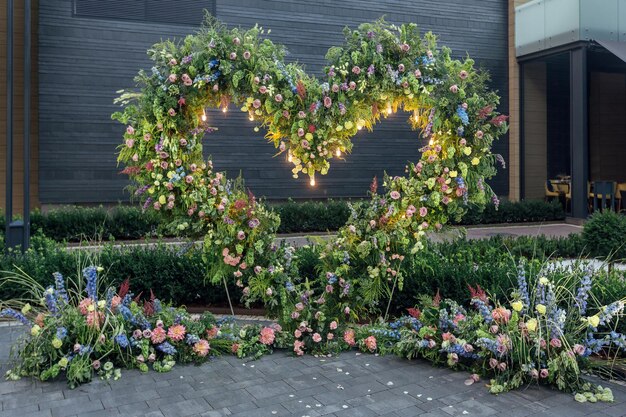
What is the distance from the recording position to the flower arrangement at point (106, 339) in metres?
4.79

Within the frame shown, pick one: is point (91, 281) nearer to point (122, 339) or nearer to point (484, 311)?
point (122, 339)

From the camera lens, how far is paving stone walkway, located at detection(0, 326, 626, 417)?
165 inches

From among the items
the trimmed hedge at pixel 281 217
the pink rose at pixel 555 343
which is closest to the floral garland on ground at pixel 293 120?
the pink rose at pixel 555 343

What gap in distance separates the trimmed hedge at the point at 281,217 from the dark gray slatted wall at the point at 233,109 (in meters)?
0.87

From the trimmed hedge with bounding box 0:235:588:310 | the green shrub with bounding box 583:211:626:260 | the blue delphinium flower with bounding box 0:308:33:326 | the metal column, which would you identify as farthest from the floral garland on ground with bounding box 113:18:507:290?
the metal column

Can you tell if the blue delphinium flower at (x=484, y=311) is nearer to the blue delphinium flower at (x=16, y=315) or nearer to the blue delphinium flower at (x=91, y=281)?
the blue delphinium flower at (x=91, y=281)

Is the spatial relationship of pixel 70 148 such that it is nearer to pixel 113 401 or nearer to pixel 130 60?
pixel 130 60

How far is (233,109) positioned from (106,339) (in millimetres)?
12276

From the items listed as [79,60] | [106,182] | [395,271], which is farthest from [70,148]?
[395,271]

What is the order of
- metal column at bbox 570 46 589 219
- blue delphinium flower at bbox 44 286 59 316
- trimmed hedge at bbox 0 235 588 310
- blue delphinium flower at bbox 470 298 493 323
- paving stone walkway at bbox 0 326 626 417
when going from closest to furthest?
paving stone walkway at bbox 0 326 626 417 < blue delphinium flower at bbox 470 298 493 323 < blue delphinium flower at bbox 44 286 59 316 < trimmed hedge at bbox 0 235 588 310 < metal column at bbox 570 46 589 219

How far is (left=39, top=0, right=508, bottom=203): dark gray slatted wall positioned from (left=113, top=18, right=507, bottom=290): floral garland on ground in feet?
33.7

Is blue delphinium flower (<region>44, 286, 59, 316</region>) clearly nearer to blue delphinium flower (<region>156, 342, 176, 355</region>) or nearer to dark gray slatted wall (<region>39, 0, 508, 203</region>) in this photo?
blue delphinium flower (<region>156, 342, 176, 355</region>)

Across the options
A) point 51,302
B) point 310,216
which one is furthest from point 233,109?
point 51,302

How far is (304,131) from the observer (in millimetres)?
5555
